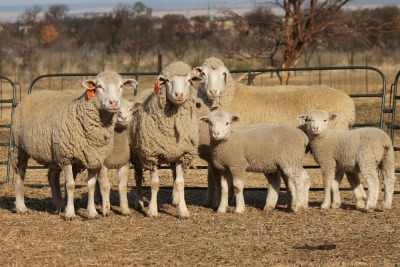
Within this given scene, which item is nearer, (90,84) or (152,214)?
(90,84)

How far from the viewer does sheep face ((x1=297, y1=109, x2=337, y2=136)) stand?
11.2 m

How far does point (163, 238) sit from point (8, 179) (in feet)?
17.5

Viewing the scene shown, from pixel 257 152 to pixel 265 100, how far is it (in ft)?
4.77

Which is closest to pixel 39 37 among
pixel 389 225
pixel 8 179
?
pixel 8 179

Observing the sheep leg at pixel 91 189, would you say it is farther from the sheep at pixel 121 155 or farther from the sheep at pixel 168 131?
the sheep at pixel 168 131

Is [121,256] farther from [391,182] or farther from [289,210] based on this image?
[391,182]

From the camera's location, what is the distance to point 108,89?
10172 millimetres

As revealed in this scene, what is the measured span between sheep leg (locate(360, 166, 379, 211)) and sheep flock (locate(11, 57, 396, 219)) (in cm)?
1

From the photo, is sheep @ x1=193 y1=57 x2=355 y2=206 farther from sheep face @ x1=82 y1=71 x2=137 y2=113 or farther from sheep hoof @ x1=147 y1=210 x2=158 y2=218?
sheep face @ x1=82 y1=71 x2=137 y2=113

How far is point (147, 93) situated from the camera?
469 inches

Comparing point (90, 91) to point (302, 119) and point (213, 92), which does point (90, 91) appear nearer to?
point (213, 92)

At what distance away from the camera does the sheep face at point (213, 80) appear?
12.0 metres

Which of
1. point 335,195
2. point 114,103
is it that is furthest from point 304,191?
point 114,103

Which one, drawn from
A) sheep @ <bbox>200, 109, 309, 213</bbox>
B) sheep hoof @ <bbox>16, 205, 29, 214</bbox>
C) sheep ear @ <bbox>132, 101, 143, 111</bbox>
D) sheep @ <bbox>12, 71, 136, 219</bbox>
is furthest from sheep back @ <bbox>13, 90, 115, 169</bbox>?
sheep @ <bbox>200, 109, 309, 213</bbox>
